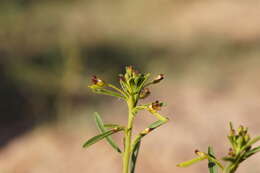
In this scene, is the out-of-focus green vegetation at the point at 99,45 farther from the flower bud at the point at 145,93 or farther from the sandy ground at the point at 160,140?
the flower bud at the point at 145,93

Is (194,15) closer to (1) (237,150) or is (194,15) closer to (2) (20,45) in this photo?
(2) (20,45)

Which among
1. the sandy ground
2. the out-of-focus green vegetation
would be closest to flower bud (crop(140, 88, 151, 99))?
the sandy ground

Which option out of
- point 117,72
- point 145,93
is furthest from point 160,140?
point 145,93

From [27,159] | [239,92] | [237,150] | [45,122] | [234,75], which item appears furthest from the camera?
[234,75]

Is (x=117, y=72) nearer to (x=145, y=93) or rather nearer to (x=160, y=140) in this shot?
(x=160, y=140)

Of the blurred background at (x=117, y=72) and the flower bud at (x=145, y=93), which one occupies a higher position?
the blurred background at (x=117, y=72)

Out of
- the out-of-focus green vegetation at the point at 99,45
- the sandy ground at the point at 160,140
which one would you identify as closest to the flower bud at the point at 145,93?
the sandy ground at the point at 160,140

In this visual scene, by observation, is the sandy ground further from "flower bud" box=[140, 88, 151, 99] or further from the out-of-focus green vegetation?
"flower bud" box=[140, 88, 151, 99]

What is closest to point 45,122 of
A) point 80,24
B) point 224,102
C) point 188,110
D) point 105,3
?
point 188,110
